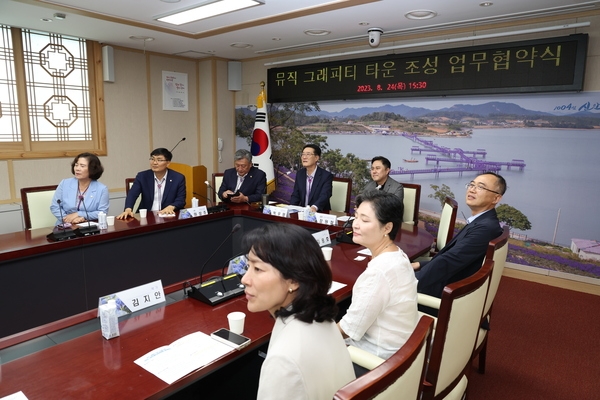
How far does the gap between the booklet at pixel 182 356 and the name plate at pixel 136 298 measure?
356mm

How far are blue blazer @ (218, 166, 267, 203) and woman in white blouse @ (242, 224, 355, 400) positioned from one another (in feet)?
10.9

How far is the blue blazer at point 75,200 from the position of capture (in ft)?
11.0

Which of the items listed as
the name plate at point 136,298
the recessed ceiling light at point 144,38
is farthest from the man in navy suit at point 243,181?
the name plate at point 136,298

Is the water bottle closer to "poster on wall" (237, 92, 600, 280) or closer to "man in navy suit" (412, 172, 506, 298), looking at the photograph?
"man in navy suit" (412, 172, 506, 298)

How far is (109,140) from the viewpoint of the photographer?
5.33m

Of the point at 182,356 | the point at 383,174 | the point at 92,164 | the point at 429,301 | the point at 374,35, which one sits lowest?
the point at 429,301

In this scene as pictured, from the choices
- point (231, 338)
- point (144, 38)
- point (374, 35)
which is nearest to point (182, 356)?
point (231, 338)

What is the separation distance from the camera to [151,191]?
387 cm

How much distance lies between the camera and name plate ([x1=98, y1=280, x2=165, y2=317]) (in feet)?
5.42

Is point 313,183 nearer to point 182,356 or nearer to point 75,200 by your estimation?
point 75,200

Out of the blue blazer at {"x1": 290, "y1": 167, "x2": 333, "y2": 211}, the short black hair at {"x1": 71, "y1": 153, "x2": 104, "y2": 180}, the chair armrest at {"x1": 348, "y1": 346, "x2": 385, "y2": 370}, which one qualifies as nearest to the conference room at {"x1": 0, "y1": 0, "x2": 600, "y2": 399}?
the chair armrest at {"x1": 348, "y1": 346, "x2": 385, "y2": 370}

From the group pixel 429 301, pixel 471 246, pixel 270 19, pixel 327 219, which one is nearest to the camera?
pixel 429 301

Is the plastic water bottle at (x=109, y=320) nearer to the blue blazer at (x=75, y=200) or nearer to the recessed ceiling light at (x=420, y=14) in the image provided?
the blue blazer at (x=75, y=200)

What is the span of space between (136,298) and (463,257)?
70.1 inches
